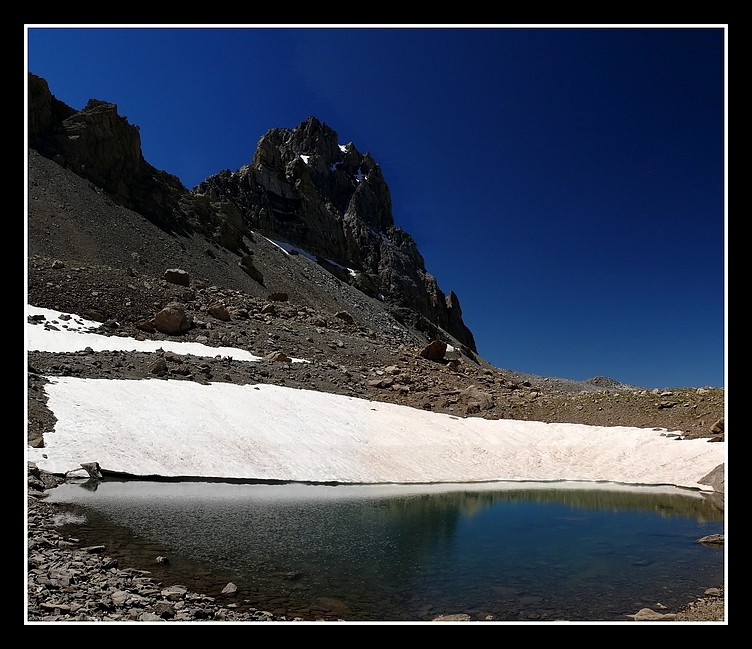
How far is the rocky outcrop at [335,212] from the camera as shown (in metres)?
130

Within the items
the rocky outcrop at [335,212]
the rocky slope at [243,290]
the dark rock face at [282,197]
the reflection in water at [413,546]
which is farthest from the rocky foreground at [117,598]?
the rocky outcrop at [335,212]

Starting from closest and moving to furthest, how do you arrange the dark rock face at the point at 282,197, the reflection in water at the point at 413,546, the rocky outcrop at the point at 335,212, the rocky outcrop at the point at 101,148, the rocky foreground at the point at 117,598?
the rocky foreground at the point at 117,598 → the reflection in water at the point at 413,546 → the rocky outcrop at the point at 101,148 → the dark rock face at the point at 282,197 → the rocky outcrop at the point at 335,212

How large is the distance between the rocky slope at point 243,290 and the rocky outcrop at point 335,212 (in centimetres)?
63

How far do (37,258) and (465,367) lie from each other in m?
44.7

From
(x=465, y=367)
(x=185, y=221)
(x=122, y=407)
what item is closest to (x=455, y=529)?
(x=122, y=407)

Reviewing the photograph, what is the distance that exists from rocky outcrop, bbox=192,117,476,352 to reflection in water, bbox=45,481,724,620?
294ft

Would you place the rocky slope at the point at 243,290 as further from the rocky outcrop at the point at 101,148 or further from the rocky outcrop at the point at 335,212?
the rocky outcrop at the point at 335,212

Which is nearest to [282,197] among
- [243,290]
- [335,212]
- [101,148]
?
[335,212]

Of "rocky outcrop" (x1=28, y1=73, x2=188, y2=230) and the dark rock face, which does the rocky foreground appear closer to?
the dark rock face

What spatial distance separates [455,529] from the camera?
15352 millimetres

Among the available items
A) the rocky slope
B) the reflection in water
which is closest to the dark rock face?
the rocky slope
